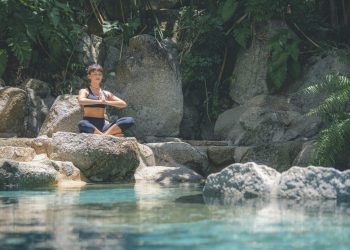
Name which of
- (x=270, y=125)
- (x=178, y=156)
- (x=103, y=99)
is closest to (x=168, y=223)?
(x=103, y=99)

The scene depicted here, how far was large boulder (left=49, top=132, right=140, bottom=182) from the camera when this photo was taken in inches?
329

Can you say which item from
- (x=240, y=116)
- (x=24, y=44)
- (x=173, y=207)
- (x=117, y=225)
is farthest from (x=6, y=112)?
(x=117, y=225)

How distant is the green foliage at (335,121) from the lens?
7.80 m

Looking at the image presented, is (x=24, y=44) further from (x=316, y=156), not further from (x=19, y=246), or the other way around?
(x=19, y=246)

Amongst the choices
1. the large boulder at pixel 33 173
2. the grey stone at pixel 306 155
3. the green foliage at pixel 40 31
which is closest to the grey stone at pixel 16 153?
the large boulder at pixel 33 173

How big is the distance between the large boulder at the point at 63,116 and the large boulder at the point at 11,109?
0.59 meters

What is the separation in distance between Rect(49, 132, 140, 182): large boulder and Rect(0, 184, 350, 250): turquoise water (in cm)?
232

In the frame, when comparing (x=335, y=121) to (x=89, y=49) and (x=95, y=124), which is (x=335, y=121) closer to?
(x=95, y=124)

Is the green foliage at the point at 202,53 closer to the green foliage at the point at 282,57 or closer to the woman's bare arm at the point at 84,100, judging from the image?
the green foliage at the point at 282,57

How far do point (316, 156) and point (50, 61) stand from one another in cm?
637

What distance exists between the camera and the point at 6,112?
10.7 m

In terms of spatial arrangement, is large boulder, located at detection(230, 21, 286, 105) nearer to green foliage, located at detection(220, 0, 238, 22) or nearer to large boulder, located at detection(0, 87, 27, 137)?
green foliage, located at detection(220, 0, 238, 22)

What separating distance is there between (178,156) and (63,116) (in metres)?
2.24

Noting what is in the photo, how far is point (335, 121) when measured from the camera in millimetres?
8266
